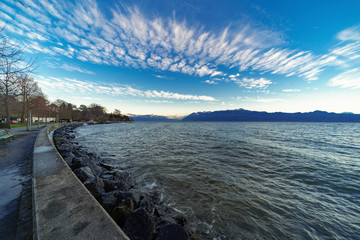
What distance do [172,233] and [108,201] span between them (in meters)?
2.26

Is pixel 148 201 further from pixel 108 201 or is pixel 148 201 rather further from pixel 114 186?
pixel 114 186

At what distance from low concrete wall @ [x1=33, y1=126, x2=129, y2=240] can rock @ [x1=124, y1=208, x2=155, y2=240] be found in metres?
1.04

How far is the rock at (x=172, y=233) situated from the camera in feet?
9.66

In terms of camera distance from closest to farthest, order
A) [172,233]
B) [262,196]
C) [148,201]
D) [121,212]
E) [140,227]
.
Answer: [172,233], [140,227], [121,212], [148,201], [262,196]

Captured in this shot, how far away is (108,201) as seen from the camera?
3916 millimetres

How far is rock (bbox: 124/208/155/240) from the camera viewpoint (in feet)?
9.93

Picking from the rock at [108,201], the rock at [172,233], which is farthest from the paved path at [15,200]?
the rock at [172,233]

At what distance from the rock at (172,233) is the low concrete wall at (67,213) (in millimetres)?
1193

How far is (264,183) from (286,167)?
3982 millimetres

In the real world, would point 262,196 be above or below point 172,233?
below

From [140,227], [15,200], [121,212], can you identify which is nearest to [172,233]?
[140,227]

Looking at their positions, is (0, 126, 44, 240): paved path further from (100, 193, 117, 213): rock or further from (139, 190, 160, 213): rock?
(139, 190, 160, 213): rock

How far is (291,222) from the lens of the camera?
4.60m

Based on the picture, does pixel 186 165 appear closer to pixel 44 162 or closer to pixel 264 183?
pixel 264 183
